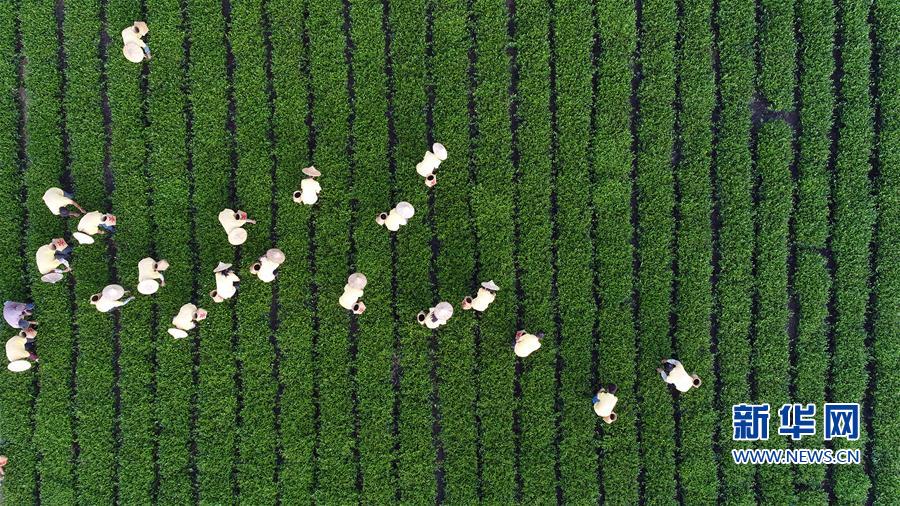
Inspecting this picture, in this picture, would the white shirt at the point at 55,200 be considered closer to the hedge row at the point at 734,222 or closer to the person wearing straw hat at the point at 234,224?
the person wearing straw hat at the point at 234,224

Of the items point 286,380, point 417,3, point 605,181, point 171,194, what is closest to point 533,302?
point 605,181

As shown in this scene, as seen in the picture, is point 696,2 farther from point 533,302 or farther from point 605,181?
point 533,302

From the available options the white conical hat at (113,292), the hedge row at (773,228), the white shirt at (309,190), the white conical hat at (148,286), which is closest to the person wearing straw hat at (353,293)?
the white shirt at (309,190)

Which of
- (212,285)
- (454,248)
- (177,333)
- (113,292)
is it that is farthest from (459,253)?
(113,292)

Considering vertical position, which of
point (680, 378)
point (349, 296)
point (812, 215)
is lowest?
point (680, 378)

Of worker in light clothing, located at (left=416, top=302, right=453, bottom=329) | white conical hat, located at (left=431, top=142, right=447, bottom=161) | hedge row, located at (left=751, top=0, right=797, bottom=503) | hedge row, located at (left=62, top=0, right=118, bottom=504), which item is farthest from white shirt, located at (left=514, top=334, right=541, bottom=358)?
hedge row, located at (left=62, top=0, right=118, bottom=504)

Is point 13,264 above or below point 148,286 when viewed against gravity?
above

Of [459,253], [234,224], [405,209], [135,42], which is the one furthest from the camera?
[459,253]

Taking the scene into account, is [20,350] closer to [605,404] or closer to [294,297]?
[294,297]
